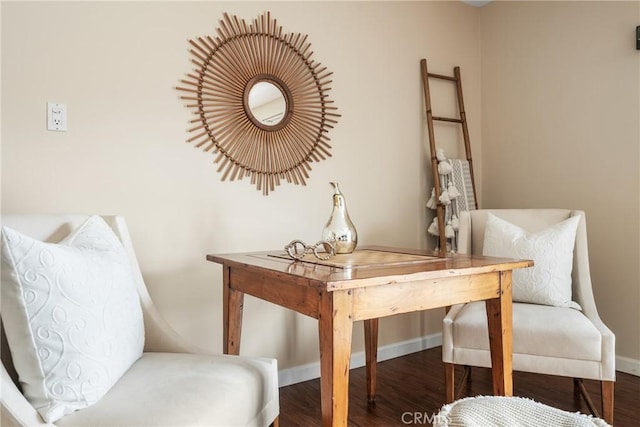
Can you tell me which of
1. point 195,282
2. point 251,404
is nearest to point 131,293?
point 251,404

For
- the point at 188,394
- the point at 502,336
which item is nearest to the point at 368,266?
the point at 502,336

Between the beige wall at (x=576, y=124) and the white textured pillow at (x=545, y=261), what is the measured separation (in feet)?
1.88

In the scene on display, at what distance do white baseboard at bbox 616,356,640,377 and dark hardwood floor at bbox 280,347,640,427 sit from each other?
0.11ft

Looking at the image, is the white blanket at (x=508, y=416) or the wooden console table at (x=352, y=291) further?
the wooden console table at (x=352, y=291)

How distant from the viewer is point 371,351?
6.63ft

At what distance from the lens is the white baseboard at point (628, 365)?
90.4 inches

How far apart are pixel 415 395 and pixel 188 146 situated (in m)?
1.51

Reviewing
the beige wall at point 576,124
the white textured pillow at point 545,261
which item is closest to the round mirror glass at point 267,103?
the white textured pillow at point 545,261

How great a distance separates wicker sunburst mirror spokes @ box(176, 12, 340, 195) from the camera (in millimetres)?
2068

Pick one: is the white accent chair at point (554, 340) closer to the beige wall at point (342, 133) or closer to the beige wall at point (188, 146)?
the beige wall at point (342, 133)

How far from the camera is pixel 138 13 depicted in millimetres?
1918

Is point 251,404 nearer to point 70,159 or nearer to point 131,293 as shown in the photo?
point 131,293

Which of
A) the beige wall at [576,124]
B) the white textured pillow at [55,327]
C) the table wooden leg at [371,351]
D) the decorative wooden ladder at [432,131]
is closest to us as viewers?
the white textured pillow at [55,327]

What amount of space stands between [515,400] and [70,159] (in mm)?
1698
